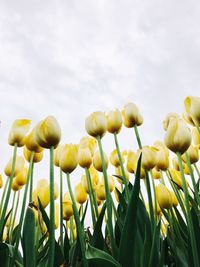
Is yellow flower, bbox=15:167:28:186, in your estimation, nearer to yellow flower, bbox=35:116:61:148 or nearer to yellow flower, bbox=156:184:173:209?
yellow flower, bbox=35:116:61:148

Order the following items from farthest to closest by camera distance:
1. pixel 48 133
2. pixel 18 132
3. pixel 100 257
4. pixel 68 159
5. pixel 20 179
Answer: pixel 20 179
pixel 18 132
pixel 68 159
pixel 48 133
pixel 100 257

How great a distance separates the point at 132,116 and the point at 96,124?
22cm

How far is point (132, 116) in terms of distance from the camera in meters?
1.24

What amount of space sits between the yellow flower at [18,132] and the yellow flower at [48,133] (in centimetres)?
21

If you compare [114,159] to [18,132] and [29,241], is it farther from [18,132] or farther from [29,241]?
[29,241]

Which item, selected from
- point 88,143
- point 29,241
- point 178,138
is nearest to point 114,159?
point 88,143

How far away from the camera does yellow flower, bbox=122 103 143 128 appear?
4.08 ft

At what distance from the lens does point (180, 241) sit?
982 millimetres

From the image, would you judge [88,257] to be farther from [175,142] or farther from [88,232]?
[175,142]

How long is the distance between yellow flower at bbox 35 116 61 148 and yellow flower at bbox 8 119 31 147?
206 mm

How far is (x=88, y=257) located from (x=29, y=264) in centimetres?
15

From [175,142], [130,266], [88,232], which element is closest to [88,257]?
[130,266]

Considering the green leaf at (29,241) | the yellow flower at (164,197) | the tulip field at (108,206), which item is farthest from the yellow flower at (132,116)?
the green leaf at (29,241)

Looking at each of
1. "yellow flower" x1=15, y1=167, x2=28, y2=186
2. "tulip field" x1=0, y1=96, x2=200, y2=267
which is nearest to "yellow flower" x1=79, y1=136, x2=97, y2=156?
"tulip field" x1=0, y1=96, x2=200, y2=267
